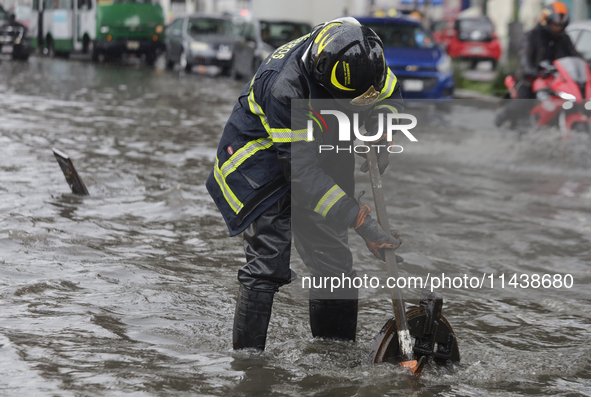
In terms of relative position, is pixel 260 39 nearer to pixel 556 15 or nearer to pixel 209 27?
pixel 209 27

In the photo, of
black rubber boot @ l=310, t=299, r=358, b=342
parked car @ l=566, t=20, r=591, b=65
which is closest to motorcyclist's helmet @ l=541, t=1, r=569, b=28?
parked car @ l=566, t=20, r=591, b=65

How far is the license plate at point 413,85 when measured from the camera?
1396 centimetres

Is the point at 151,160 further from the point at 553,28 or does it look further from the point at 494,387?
the point at 494,387

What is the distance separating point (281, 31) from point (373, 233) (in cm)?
1568

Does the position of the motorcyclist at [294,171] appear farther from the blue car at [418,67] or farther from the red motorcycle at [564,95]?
the blue car at [418,67]

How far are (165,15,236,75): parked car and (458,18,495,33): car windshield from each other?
787cm

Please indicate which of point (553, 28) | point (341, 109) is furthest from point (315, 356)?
point (553, 28)

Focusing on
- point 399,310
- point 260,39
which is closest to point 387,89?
point 399,310

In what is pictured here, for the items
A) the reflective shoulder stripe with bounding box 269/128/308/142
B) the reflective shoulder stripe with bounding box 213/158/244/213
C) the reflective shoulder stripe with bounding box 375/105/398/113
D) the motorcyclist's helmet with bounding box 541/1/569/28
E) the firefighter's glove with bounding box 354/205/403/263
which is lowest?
the firefighter's glove with bounding box 354/205/403/263

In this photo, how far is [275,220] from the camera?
147 inches

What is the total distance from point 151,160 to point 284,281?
18.0 ft

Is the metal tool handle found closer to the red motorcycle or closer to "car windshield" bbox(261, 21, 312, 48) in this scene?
the red motorcycle

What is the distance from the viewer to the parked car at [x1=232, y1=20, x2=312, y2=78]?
18156 mm

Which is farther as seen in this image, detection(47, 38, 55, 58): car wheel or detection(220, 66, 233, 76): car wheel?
detection(47, 38, 55, 58): car wheel
